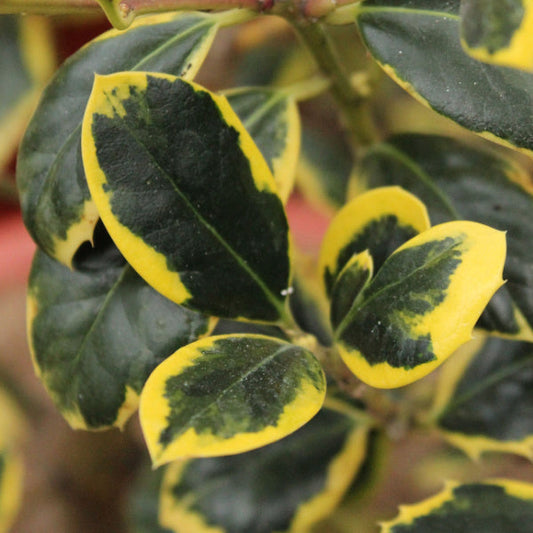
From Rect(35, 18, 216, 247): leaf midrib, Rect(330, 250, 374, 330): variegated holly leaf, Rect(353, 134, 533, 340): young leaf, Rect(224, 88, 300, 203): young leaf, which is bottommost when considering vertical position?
Rect(353, 134, 533, 340): young leaf

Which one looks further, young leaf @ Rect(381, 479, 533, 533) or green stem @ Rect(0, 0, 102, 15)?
young leaf @ Rect(381, 479, 533, 533)

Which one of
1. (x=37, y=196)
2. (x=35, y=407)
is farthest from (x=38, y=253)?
(x=35, y=407)

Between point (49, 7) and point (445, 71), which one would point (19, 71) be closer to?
point (49, 7)

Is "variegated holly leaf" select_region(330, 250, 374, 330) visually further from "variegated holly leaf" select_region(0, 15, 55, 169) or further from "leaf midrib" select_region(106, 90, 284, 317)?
"variegated holly leaf" select_region(0, 15, 55, 169)

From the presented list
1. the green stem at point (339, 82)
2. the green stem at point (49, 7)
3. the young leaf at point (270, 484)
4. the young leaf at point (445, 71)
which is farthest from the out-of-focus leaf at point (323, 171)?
the green stem at point (49, 7)

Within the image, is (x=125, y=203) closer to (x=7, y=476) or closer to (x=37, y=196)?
(x=37, y=196)

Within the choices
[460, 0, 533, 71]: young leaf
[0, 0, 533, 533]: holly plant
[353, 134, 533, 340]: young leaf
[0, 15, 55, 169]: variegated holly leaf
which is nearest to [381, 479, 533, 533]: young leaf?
[0, 0, 533, 533]: holly plant

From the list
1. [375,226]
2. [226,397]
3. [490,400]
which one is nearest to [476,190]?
[375,226]
